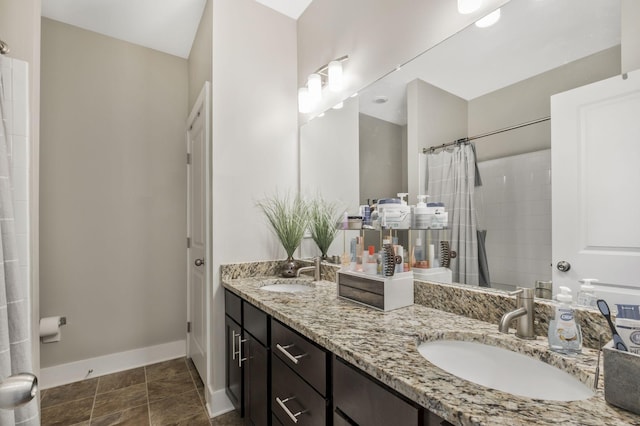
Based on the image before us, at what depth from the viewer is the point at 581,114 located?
902mm

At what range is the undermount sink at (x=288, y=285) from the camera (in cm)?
190

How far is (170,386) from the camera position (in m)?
2.23

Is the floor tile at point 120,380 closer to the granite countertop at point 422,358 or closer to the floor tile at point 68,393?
the floor tile at point 68,393

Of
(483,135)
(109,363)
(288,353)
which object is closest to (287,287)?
(288,353)

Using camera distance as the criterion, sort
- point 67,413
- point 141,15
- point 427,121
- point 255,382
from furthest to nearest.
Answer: point 141,15 → point 67,413 → point 255,382 → point 427,121

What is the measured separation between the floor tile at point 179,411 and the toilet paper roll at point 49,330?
78 centimetres

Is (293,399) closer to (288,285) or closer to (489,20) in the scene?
(288,285)

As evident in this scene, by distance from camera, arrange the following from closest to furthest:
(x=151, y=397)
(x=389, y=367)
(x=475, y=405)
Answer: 1. (x=475, y=405)
2. (x=389, y=367)
3. (x=151, y=397)

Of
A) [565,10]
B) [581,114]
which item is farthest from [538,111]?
[565,10]

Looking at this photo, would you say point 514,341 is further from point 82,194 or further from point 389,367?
point 82,194

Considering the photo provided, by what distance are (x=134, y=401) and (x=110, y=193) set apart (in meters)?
1.58

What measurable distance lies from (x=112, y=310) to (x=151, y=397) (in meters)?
0.84

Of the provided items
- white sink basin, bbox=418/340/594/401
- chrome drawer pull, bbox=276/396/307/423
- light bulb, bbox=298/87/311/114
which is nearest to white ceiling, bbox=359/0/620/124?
light bulb, bbox=298/87/311/114

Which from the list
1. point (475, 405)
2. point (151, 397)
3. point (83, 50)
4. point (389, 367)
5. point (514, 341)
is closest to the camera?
point (475, 405)
